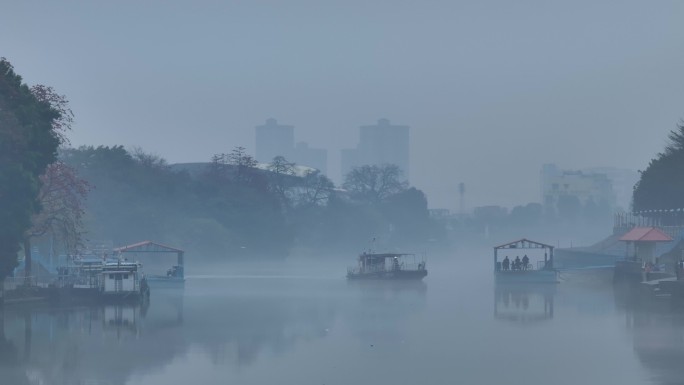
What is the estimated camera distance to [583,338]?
1501 inches

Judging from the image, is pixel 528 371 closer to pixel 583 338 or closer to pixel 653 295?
pixel 583 338

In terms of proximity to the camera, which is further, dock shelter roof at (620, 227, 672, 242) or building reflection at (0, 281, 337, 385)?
dock shelter roof at (620, 227, 672, 242)

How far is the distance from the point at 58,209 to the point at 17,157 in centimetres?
733

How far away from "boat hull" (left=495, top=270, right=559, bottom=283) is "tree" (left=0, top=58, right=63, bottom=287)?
1041 inches

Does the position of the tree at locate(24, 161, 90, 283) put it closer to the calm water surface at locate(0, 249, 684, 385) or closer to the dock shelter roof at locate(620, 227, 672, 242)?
the calm water surface at locate(0, 249, 684, 385)

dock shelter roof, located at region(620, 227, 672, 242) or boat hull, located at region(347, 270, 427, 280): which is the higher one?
dock shelter roof, located at region(620, 227, 672, 242)

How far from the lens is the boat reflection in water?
45.6 m

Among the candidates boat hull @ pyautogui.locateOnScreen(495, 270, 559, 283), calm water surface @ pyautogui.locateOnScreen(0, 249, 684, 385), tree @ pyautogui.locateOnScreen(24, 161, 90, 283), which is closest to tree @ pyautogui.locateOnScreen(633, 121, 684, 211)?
boat hull @ pyautogui.locateOnScreen(495, 270, 559, 283)

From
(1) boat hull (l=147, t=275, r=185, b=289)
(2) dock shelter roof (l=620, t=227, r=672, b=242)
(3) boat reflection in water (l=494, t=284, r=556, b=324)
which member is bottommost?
(3) boat reflection in water (l=494, t=284, r=556, b=324)

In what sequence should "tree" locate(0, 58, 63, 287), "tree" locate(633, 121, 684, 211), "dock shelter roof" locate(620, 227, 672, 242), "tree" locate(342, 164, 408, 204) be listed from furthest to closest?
"tree" locate(342, 164, 408, 204) < "tree" locate(633, 121, 684, 211) < "dock shelter roof" locate(620, 227, 672, 242) < "tree" locate(0, 58, 63, 287)

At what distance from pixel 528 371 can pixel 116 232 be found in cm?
5310

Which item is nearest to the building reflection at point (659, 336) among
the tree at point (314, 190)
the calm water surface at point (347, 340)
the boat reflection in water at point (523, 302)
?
the calm water surface at point (347, 340)

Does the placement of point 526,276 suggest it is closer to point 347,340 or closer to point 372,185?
point 347,340

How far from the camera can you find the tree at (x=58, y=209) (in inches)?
Result: 1989
